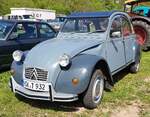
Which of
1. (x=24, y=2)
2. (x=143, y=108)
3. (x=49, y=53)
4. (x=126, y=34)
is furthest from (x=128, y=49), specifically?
(x=24, y=2)

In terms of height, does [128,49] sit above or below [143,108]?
above

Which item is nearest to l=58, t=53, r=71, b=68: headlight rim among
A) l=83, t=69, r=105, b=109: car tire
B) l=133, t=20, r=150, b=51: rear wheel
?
l=83, t=69, r=105, b=109: car tire

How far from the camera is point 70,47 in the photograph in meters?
6.66

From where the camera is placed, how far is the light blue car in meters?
6.06

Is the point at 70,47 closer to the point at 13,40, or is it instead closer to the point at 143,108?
the point at 143,108

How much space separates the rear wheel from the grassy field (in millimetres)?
6210

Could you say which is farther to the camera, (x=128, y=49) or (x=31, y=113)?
(x=128, y=49)

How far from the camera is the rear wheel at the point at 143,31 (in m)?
14.1

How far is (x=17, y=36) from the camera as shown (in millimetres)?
9906

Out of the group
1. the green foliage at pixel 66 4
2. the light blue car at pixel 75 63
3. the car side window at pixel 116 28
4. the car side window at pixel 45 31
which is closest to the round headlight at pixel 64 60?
the light blue car at pixel 75 63

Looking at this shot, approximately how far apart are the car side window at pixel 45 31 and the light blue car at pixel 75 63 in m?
2.67

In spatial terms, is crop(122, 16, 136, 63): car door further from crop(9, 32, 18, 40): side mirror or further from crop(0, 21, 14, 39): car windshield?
crop(0, 21, 14, 39): car windshield

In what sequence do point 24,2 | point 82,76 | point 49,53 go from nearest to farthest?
point 82,76, point 49,53, point 24,2

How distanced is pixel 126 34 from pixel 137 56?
40.9 inches
